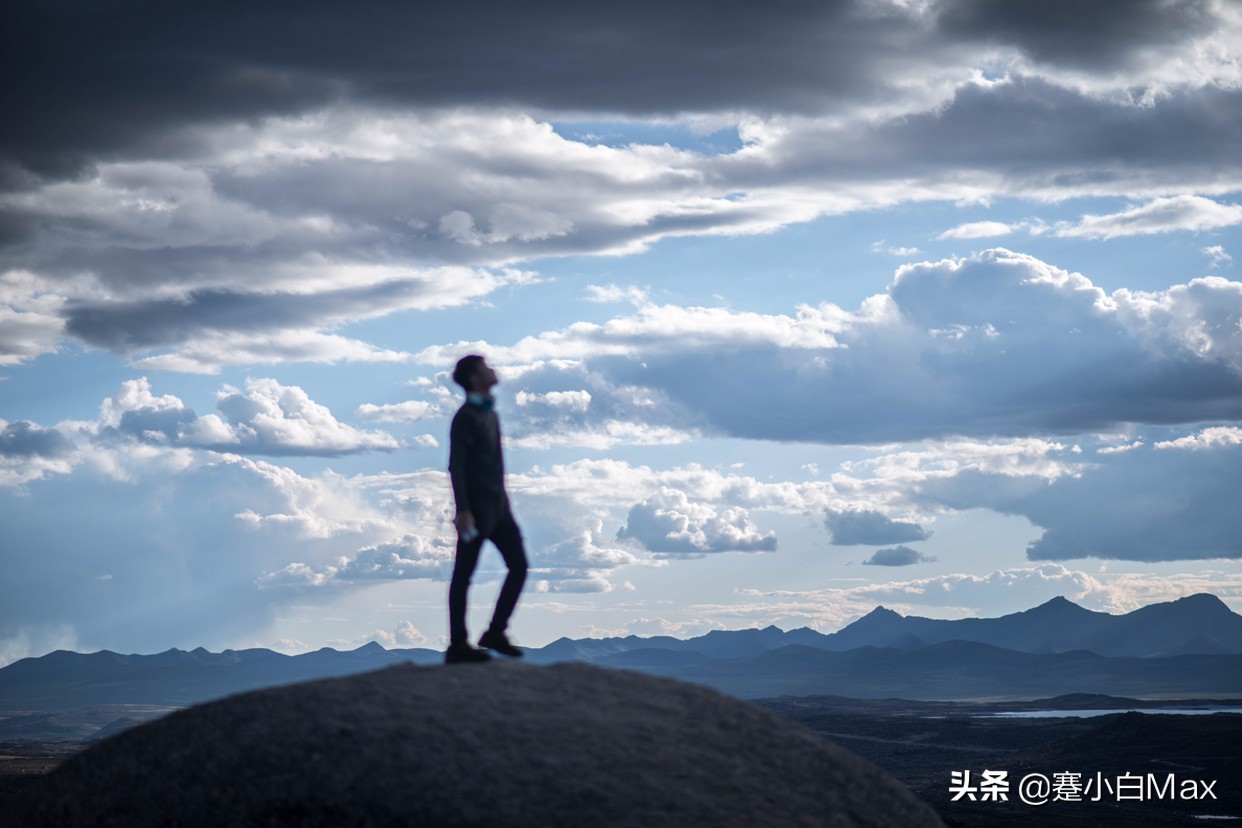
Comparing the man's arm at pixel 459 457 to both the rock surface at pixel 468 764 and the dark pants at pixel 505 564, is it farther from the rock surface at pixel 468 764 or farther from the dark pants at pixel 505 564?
the rock surface at pixel 468 764

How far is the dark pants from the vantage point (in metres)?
12.1

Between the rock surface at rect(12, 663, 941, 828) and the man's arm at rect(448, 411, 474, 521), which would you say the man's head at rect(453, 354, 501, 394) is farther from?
the rock surface at rect(12, 663, 941, 828)

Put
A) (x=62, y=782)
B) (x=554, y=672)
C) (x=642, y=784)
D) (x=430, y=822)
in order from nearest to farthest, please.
Answer: (x=430, y=822)
(x=642, y=784)
(x=62, y=782)
(x=554, y=672)

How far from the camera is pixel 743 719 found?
11.6 metres

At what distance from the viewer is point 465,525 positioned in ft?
38.8

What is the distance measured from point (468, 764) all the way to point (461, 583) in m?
2.79

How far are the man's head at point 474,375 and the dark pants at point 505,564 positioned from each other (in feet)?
3.98

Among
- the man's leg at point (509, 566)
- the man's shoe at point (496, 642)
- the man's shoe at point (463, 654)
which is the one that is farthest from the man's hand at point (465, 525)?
the man's shoe at point (496, 642)

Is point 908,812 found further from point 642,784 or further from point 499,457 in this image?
point 499,457

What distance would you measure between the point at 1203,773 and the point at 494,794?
2064 inches

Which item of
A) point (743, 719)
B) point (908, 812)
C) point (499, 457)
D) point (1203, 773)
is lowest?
point (1203, 773)

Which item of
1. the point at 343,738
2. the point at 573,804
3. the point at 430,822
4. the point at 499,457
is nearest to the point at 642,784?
the point at 573,804

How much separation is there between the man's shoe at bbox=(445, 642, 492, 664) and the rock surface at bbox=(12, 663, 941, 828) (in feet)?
1.73

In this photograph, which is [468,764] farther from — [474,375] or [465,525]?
[474,375]
